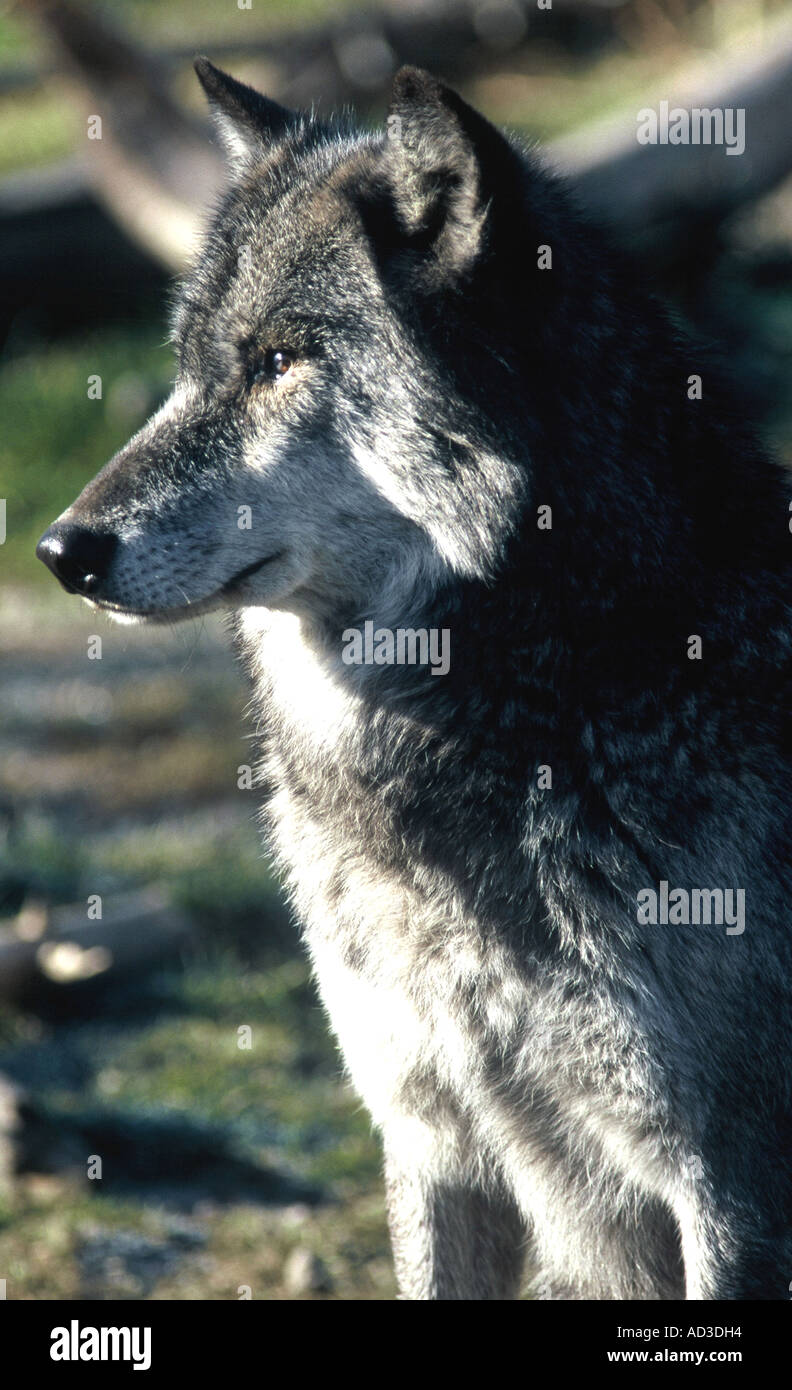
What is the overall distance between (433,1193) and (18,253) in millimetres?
8991

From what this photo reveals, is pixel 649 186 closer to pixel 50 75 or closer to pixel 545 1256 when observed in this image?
pixel 50 75

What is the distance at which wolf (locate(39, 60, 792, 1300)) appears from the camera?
2803 mm

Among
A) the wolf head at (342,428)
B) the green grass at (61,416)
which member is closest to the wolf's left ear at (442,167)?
the wolf head at (342,428)

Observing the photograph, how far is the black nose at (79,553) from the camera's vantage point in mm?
2814

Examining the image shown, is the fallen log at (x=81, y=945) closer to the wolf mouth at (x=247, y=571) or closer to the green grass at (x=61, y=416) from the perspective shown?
the wolf mouth at (x=247, y=571)

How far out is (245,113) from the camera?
3.36m

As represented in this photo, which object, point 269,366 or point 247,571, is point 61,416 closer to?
point 269,366

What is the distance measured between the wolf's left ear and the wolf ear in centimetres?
61

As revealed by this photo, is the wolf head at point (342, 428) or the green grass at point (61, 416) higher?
the green grass at point (61, 416)

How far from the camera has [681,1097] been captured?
2.78 metres

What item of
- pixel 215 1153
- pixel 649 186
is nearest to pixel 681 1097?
pixel 215 1153

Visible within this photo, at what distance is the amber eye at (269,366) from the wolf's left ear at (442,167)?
1.17 ft

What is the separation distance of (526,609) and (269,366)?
74 cm

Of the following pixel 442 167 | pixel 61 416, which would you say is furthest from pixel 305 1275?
pixel 61 416
